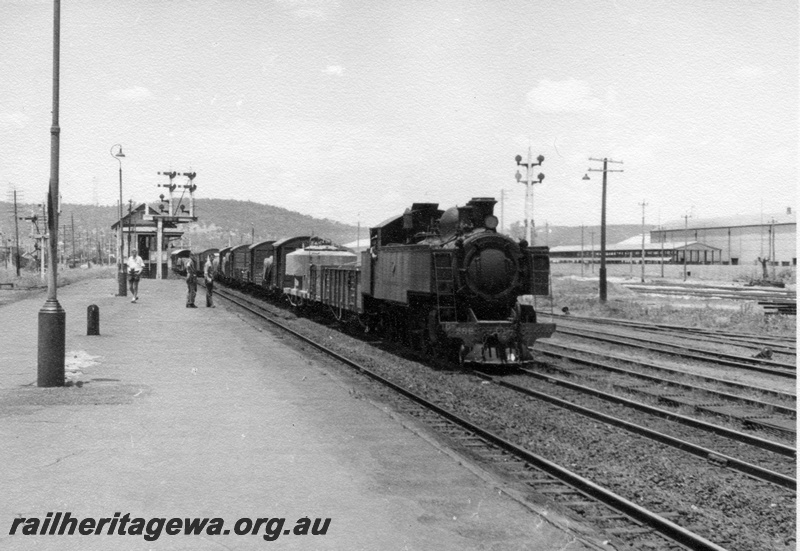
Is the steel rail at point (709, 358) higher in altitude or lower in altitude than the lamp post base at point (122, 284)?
lower

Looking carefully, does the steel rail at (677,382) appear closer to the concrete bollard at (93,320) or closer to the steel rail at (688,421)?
the steel rail at (688,421)

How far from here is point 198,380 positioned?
1202 cm

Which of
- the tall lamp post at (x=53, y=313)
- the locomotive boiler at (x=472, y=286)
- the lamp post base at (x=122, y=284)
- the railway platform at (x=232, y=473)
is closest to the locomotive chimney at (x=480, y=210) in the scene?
the locomotive boiler at (x=472, y=286)

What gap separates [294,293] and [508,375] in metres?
16.4

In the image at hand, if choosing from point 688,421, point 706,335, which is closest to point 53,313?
point 688,421

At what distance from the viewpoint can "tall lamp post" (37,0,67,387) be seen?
1072 centimetres

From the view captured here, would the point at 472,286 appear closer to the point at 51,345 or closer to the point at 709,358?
the point at 709,358

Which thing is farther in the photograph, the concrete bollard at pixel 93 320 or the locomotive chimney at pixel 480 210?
the concrete bollard at pixel 93 320

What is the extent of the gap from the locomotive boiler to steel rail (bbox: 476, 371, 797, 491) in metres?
2.05

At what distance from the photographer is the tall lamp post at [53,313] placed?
10719mm

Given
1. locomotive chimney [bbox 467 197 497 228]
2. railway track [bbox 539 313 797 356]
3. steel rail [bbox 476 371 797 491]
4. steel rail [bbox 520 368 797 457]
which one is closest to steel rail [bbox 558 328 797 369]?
railway track [bbox 539 313 797 356]

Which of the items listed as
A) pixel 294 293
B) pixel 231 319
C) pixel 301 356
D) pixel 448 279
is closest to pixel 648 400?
pixel 448 279

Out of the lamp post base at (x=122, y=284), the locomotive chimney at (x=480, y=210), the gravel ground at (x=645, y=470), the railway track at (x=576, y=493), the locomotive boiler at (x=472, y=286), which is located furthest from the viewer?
the lamp post base at (x=122, y=284)

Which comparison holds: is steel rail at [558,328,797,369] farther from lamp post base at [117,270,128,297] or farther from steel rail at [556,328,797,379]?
lamp post base at [117,270,128,297]
